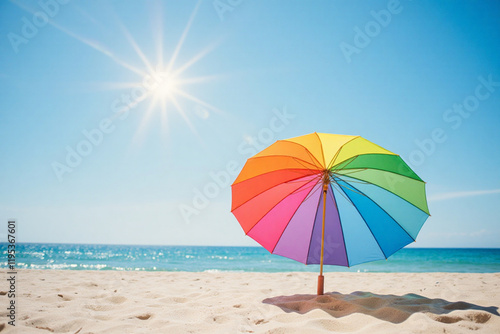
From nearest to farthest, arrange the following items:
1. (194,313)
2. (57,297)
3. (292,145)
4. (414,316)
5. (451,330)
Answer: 1. (451,330)
2. (414,316)
3. (194,313)
4. (292,145)
5. (57,297)

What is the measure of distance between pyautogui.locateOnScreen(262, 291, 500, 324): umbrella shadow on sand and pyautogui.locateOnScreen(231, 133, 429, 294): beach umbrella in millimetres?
410

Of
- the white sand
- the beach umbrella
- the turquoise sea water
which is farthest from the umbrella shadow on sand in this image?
the turquoise sea water

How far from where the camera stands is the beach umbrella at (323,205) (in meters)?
3.45

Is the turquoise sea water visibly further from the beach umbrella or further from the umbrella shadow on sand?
the beach umbrella

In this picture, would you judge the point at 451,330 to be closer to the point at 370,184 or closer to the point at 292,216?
the point at 370,184

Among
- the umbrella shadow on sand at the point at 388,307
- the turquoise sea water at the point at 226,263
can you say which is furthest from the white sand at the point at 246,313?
the turquoise sea water at the point at 226,263

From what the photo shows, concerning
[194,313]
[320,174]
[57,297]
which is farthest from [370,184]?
[57,297]

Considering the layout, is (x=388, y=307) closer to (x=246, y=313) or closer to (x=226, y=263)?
(x=246, y=313)

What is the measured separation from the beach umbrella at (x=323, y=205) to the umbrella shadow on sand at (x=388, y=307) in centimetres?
41

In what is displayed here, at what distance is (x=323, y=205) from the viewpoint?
354 centimetres

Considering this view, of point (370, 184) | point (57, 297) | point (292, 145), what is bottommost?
point (57, 297)

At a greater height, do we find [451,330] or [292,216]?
[292,216]

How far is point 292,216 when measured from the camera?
369 cm

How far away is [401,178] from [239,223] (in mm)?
2138
